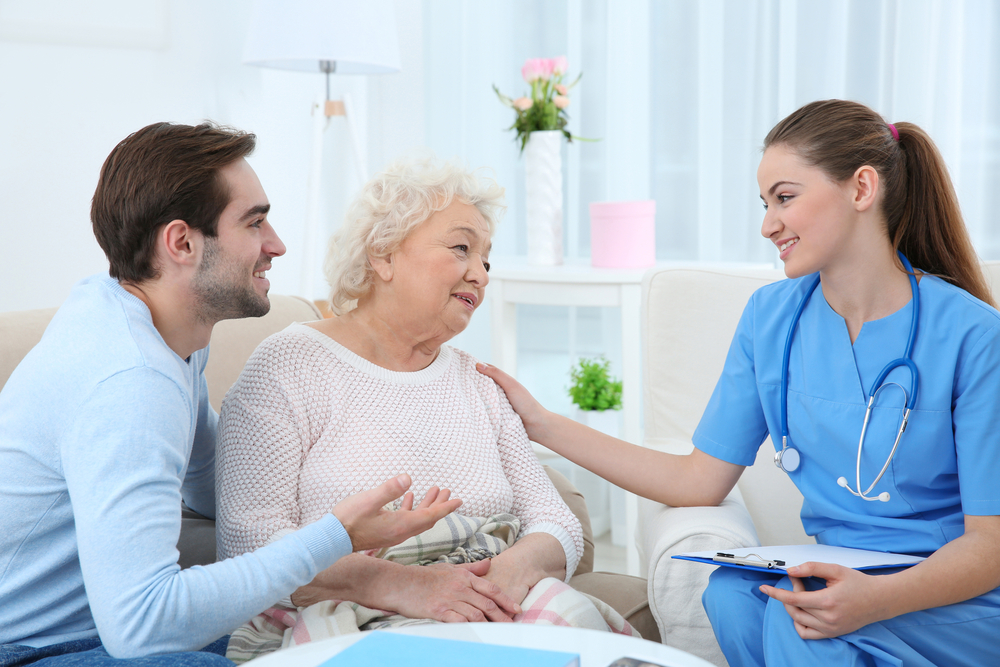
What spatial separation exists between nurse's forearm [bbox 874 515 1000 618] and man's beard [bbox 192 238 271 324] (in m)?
0.93

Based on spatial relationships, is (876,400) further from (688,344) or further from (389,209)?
(389,209)

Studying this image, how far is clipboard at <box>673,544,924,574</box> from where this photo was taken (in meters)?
1.12

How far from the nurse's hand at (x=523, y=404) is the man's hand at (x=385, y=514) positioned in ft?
1.57

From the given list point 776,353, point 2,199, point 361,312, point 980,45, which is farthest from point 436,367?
point 980,45

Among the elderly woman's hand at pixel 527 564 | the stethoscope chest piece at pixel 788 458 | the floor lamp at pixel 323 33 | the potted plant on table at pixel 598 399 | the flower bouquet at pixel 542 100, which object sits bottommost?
the potted plant on table at pixel 598 399

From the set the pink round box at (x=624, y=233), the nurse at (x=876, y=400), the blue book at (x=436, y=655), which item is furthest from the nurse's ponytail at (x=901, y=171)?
the pink round box at (x=624, y=233)

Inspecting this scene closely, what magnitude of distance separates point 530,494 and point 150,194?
78cm

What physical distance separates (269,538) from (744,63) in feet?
7.33

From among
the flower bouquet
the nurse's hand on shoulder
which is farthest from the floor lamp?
the nurse's hand on shoulder

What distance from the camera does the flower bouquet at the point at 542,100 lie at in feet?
8.12

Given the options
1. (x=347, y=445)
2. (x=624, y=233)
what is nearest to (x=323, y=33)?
(x=624, y=233)

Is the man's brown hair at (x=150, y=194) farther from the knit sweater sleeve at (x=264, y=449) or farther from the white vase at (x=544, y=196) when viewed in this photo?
the white vase at (x=544, y=196)

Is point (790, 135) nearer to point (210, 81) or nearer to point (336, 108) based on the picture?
point (336, 108)

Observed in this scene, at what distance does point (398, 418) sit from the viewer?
4.52ft
